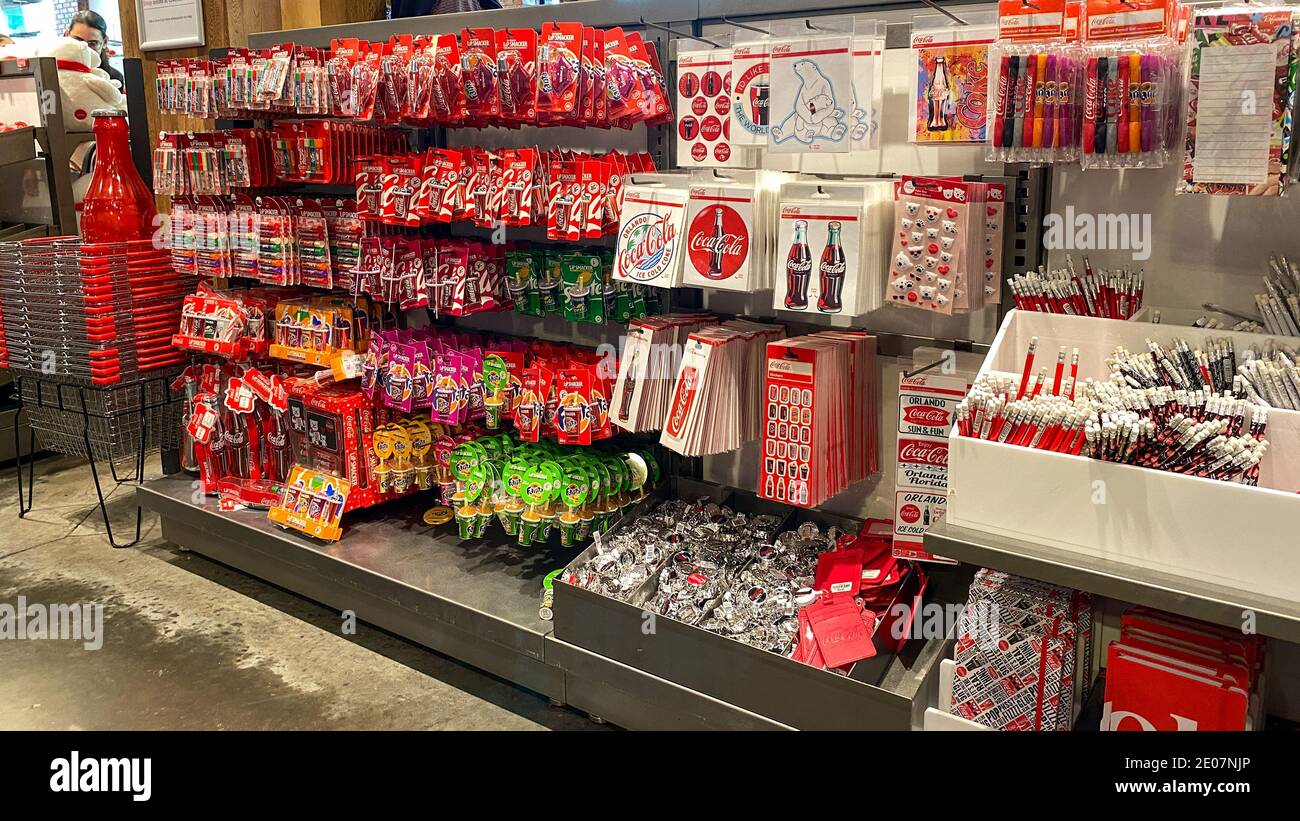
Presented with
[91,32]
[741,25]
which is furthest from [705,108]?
[91,32]

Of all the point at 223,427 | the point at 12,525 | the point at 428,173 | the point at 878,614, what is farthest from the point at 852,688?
the point at 12,525

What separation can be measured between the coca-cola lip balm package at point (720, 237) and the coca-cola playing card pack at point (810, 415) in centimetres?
21

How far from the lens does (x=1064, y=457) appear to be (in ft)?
6.32

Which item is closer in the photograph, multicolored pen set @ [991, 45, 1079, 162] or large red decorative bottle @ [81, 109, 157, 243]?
multicolored pen set @ [991, 45, 1079, 162]

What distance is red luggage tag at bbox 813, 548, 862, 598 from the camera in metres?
2.64

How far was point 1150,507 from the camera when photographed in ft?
6.12

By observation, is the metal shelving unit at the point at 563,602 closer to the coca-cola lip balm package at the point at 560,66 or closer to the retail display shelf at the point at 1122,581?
the coca-cola lip balm package at the point at 560,66

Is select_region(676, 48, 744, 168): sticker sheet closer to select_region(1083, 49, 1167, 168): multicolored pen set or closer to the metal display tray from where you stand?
select_region(1083, 49, 1167, 168): multicolored pen set

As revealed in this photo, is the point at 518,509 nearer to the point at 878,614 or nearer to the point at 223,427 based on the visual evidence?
the point at 878,614

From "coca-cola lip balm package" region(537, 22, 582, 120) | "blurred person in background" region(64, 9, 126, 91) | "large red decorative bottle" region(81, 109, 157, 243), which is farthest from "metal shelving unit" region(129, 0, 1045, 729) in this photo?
"blurred person in background" region(64, 9, 126, 91)

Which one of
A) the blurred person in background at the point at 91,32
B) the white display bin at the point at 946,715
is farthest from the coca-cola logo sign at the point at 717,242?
the blurred person in background at the point at 91,32

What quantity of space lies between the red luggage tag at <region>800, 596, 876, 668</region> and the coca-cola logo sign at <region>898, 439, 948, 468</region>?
14.9 inches
